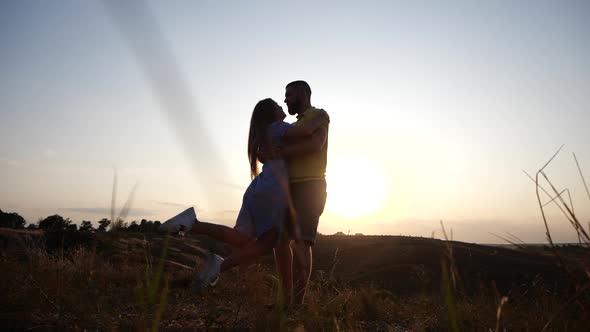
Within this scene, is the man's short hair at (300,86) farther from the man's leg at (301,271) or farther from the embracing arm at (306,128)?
the man's leg at (301,271)

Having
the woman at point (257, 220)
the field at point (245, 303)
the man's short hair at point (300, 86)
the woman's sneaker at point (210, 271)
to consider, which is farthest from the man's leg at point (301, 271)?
the man's short hair at point (300, 86)

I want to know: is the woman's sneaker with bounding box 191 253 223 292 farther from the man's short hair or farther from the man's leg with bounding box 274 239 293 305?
the man's short hair

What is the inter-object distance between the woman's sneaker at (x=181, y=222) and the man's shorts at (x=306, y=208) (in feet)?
2.40

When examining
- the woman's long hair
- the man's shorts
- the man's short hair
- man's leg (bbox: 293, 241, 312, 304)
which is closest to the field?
man's leg (bbox: 293, 241, 312, 304)

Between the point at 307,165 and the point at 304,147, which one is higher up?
the point at 304,147

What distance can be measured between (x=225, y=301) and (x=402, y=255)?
9.50 metres

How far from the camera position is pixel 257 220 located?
3.34 metres

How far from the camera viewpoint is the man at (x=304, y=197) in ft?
10.7

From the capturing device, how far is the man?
3.27m

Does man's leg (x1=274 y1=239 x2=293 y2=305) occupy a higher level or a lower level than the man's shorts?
lower

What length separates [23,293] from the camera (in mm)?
2754

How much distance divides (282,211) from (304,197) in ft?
0.69

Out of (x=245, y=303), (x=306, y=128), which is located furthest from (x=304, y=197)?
(x=245, y=303)

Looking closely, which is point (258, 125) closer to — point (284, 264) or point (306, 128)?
point (306, 128)
